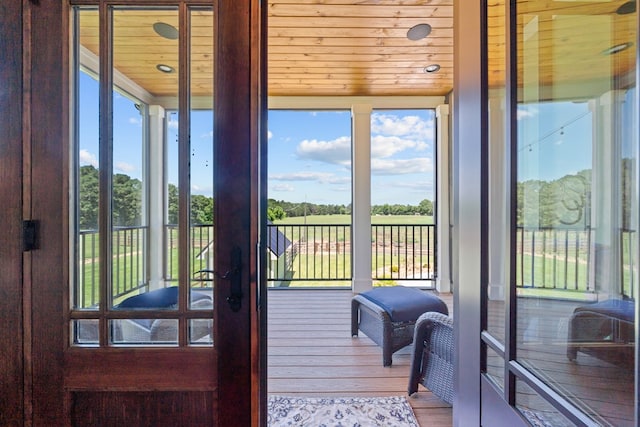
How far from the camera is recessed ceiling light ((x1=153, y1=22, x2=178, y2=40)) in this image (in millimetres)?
1138

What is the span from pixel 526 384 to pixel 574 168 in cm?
58

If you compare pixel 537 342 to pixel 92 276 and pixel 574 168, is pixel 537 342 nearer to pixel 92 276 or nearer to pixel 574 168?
pixel 574 168

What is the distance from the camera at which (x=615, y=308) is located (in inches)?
26.3

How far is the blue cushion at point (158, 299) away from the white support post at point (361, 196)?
10.8 feet

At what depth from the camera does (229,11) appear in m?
1.12

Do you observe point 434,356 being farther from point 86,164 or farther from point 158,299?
point 86,164

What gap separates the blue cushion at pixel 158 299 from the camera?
115cm

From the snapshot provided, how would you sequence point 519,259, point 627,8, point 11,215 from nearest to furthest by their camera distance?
point 627,8
point 519,259
point 11,215

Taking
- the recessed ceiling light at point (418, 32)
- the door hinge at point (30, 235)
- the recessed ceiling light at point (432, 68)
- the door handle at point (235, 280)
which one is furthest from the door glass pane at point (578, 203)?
the recessed ceiling light at point (432, 68)

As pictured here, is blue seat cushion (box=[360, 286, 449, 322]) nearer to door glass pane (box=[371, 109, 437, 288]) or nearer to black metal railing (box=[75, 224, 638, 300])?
black metal railing (box=[75, 224, 638, 300])

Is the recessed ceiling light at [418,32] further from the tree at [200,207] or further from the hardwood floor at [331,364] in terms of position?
the hardwood floor at [331,364]

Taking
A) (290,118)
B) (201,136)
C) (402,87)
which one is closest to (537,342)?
(201,136)

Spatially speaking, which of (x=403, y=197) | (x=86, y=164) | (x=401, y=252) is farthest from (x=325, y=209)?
(x=86, y=164)

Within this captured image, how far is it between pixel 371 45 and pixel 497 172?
2.59m
